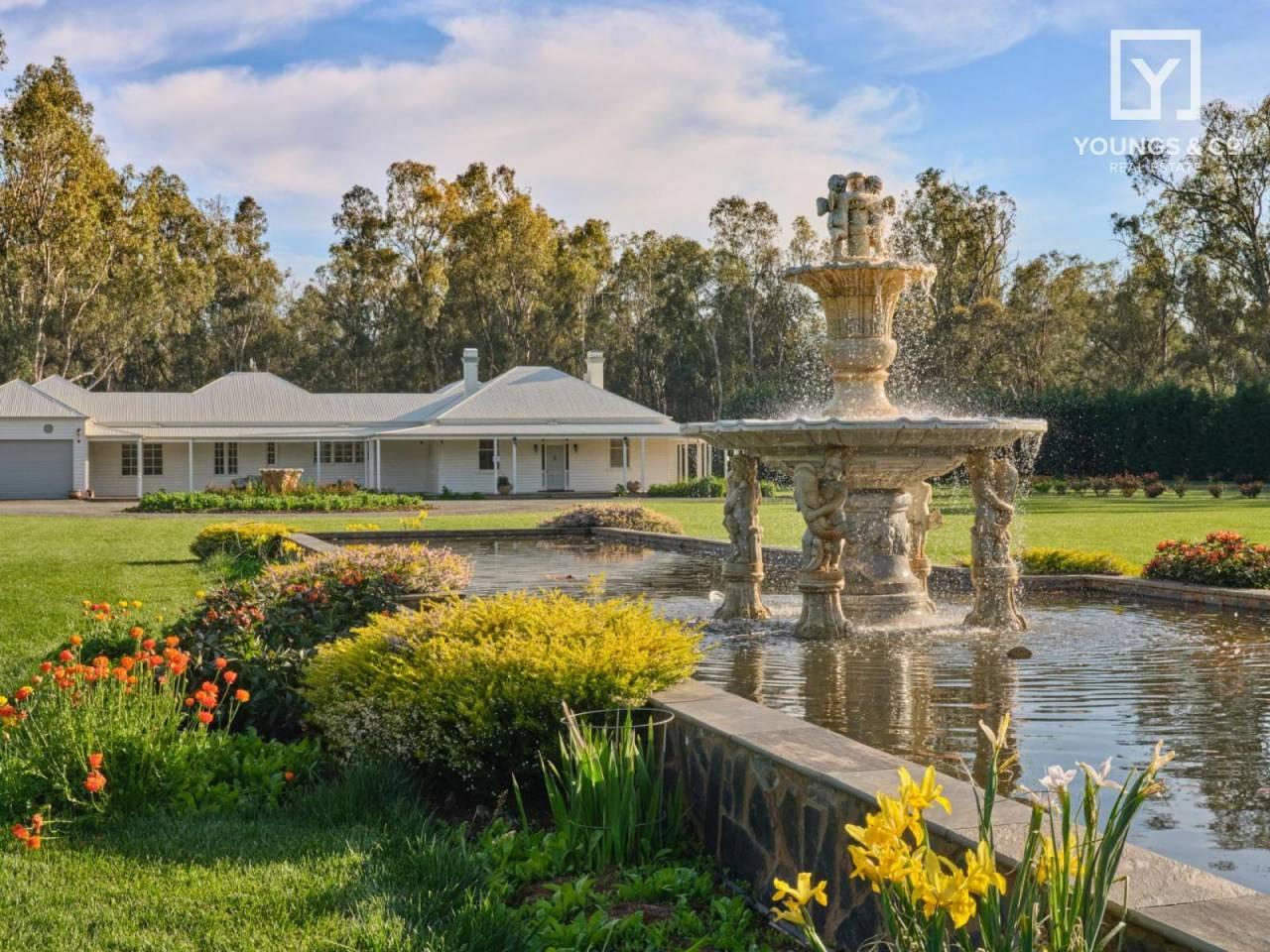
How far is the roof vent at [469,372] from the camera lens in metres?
50.8

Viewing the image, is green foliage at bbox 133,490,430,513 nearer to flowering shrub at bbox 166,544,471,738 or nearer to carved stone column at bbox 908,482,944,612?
flowering shrub at bbox 166,544,471,738

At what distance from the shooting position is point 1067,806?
2604 mm

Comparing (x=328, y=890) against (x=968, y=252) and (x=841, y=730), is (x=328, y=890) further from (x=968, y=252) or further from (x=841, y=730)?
(x=968, y=252)

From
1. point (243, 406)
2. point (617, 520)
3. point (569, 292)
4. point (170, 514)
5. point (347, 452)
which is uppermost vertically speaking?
point (569, 292)

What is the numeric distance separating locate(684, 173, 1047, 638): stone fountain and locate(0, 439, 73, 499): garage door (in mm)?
39331

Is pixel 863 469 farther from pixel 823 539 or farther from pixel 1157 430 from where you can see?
pixel 1157 430

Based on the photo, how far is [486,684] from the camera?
552cm

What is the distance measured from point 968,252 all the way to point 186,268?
3635cm

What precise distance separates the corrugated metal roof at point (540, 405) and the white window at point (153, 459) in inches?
409

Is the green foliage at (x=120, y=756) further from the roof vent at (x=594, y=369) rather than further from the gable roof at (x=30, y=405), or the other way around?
the roof vent at (x=594, y=369)

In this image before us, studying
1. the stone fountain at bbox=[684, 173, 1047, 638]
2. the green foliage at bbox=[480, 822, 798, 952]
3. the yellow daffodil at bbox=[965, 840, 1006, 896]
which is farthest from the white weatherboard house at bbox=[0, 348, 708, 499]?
the yellow daffodil at bbox=[965, 840, 1006, 896]

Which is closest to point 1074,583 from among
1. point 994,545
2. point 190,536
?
point 994,545

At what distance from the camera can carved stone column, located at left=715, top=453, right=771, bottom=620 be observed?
11.3 metres

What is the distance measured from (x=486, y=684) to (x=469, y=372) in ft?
152
